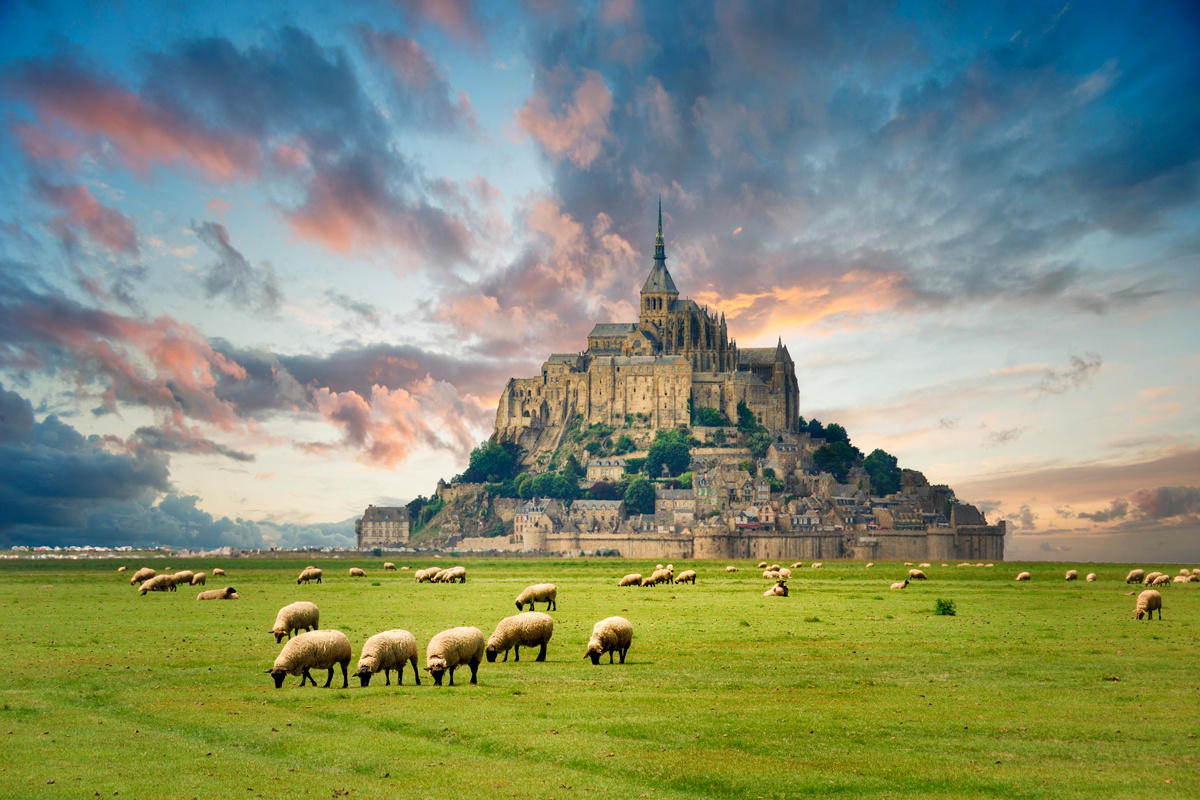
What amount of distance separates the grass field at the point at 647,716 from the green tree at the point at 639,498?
138 m

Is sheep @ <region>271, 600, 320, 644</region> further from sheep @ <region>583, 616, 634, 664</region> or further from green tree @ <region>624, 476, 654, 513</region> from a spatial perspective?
green tree @ <region>624, 476, 654, 513</region>

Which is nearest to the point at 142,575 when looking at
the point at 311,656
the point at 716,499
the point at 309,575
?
the point at 309,575

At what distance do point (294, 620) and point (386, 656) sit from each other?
725 centimetres

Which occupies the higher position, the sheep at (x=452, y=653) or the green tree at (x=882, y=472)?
the green tree at (x=882, y=472)

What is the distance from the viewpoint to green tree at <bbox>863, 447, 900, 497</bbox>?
587 feet

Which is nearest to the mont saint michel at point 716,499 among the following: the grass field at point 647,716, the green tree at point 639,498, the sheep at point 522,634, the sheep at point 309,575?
the green tree at point 639,498

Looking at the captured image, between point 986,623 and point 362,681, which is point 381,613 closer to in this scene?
point 362,681

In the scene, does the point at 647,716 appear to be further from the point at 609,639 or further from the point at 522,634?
the point at 522,634

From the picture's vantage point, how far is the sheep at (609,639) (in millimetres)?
24984

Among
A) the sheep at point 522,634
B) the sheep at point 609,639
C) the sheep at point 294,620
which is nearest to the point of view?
the sheep at point 609,639

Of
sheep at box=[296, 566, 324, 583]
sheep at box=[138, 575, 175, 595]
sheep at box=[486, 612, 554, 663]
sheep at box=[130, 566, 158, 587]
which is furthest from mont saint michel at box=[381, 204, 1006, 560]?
sheep at box=[486, 612, 554, 663]

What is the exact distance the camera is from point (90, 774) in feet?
49.8

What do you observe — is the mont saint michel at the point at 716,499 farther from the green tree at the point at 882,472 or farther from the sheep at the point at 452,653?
the sheep at the point at 452,653

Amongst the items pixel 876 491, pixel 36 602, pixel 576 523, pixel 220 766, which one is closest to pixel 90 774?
pixel 220 766
